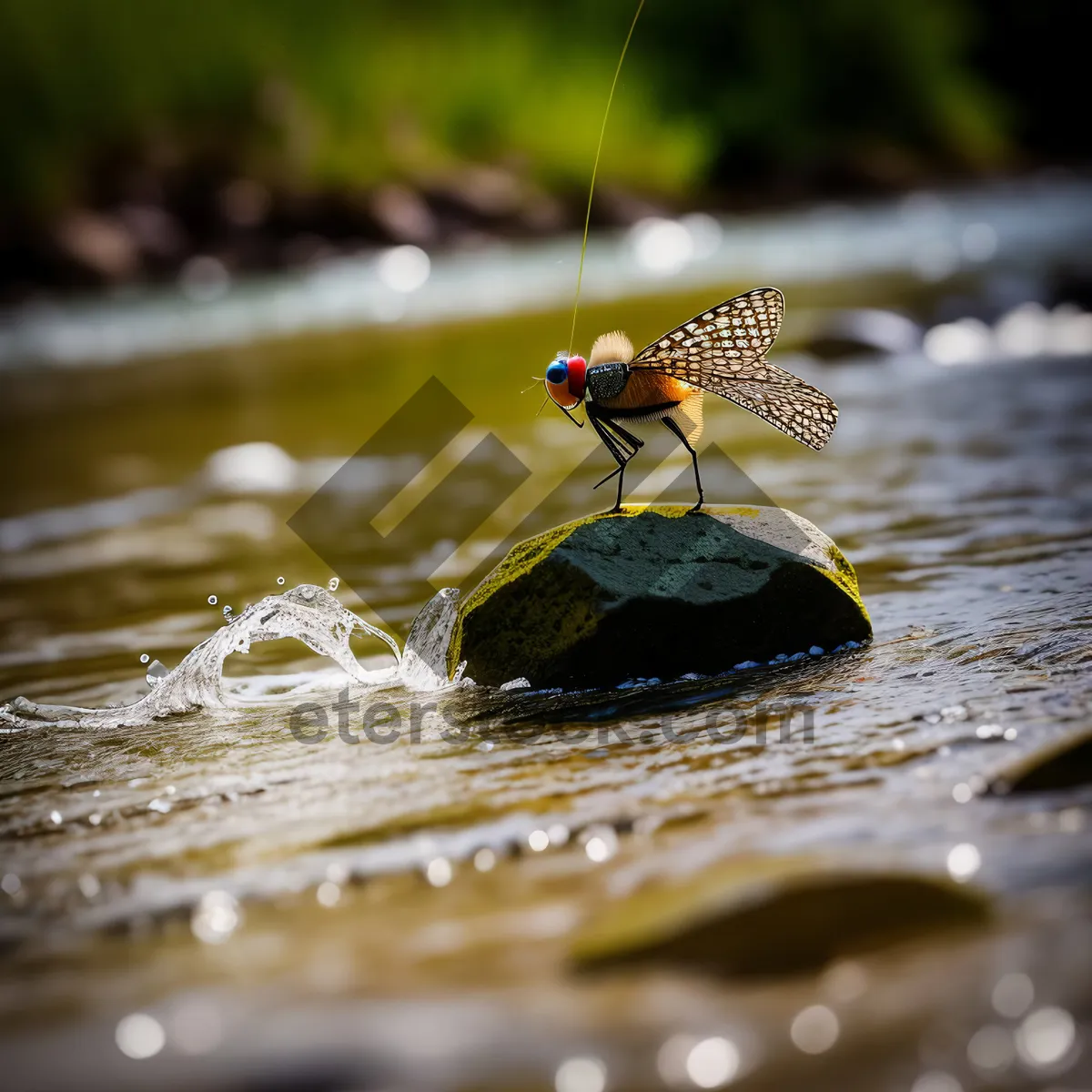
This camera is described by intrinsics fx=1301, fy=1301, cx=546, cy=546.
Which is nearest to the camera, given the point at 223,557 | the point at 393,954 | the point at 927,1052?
the point at 927,1052

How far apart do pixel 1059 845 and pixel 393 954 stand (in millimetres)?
1226

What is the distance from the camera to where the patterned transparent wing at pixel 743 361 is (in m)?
3.84

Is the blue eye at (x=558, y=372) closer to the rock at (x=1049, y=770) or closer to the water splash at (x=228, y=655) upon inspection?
the water splash at (x=228, y=655)

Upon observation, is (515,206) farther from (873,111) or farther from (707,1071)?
(707,1071)

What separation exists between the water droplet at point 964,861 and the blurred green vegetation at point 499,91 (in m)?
33.2

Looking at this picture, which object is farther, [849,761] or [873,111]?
[873,111]

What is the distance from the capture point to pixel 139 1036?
2152mm

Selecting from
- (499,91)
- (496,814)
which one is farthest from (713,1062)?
(499,91)

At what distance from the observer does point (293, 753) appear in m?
3.43

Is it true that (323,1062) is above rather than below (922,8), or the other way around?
below

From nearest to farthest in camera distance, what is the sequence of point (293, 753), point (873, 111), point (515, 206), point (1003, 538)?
point (293, 753)
point (1003, 538)
point (515, 206)
point (873, 111)

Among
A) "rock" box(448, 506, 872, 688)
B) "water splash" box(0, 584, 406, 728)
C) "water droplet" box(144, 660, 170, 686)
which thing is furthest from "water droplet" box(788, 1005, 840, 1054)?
"water droplet" box(144, 660, 170, 686)

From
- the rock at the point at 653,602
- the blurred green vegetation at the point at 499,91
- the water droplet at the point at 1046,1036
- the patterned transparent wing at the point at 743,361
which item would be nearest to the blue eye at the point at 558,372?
the patterned transparent wing at the point at 743,361

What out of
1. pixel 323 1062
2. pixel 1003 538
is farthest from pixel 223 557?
pixel 323 1062
